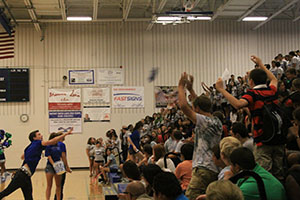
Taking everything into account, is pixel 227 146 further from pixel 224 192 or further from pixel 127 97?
pixel 127 97

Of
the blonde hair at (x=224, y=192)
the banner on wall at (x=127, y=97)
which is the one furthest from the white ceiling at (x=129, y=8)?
the blonde hair at (x=224, y=192)

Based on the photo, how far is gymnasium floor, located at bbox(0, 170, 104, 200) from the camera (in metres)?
11.2

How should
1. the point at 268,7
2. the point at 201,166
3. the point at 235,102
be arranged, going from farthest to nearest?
the point at 268,7, the point at 201,166, the point at 235,102

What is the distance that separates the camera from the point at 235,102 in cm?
388

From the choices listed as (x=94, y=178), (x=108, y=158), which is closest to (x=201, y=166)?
(x=108, y=158)

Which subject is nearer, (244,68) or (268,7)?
(268,7)

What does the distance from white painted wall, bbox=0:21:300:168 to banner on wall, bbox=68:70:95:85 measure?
0.28 metres

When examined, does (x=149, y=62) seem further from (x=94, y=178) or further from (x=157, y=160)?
(x=157, y=160)

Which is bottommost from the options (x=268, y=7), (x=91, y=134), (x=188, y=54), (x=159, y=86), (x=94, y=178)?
(x=94, y=178)

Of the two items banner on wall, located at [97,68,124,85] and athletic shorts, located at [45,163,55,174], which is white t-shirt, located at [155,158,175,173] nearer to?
athletic shorts, located at [45,163,55,174]

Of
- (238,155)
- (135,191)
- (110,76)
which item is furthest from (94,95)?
(238,155)

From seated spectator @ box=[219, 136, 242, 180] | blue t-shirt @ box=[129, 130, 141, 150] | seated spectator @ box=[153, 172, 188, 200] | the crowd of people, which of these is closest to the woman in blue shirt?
the crowd of people

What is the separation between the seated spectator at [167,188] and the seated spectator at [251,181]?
0.52 meters

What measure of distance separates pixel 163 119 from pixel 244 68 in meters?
6.15
